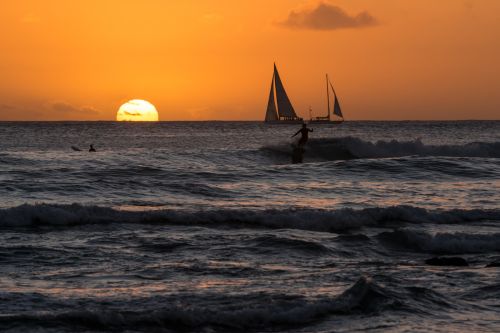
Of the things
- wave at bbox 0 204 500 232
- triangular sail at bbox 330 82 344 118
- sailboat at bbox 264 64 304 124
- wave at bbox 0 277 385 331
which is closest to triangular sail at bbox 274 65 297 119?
sailboat at bbox 264 64 304 124

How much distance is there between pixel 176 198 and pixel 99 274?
1153cm

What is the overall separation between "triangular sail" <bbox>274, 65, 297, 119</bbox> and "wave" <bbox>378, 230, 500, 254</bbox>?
294 ft

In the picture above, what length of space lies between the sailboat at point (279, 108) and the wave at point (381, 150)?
58028 mm

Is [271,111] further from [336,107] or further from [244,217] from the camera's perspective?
[244,217]

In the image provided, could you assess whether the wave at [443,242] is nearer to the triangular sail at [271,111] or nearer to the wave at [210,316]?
the wave at [210,316]

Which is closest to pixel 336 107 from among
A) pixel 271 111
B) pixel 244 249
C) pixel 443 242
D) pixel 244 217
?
pixel 271 111

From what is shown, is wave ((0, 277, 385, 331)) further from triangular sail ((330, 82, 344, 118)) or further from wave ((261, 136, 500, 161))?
triangular sail ((330, 82, 344, 118))

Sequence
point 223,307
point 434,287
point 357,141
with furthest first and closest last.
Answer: point 357,141 < point 434,287 < point 223,307

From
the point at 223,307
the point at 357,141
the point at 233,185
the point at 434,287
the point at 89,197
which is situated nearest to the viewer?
the point at 223,307

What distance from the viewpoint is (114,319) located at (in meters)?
10.8

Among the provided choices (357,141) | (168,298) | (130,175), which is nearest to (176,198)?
(130,175)

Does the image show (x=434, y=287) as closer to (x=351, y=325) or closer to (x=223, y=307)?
(x=351, y=325)

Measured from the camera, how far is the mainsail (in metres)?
108

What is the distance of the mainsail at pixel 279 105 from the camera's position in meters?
108
